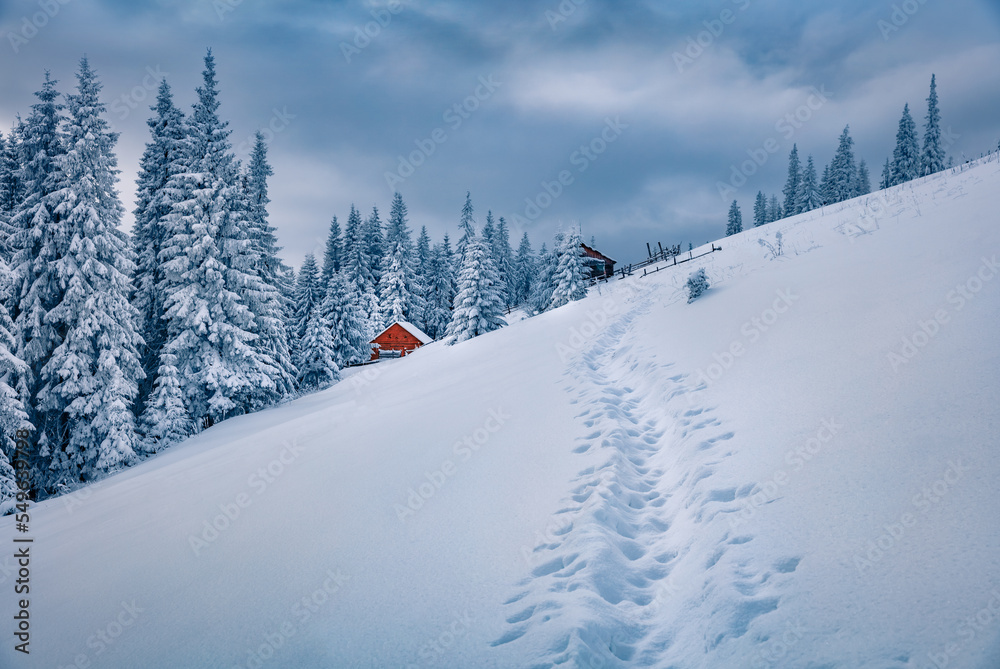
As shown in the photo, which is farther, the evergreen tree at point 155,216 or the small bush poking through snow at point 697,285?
the evergreen tree at point 155,216

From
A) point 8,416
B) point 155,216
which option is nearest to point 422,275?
point 155,216

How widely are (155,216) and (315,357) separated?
51.2 feet

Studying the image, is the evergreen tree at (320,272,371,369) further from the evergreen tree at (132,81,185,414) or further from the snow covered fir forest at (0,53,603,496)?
the evergreen tree at (132,81,185,414)

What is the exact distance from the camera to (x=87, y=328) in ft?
51.2

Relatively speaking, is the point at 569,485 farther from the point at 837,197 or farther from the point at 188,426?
the point at 837,197

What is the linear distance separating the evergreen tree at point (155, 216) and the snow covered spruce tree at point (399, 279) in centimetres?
3414

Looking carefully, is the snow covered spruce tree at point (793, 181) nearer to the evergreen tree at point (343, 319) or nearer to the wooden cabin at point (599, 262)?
the wooden cabin at point (599, 262)

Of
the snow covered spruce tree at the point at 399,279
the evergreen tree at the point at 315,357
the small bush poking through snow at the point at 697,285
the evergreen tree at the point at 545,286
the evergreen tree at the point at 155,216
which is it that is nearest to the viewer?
the small bush poking through snow at the point at 697,285

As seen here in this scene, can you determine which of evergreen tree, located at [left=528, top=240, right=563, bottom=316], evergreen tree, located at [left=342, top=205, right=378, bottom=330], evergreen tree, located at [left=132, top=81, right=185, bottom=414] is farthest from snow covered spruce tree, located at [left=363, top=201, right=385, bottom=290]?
evergreen tree, located at [left=132, top=81, right=185, bottom=414]

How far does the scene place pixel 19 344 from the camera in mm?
15188

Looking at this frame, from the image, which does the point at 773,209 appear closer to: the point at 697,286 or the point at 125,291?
the point at 697,286

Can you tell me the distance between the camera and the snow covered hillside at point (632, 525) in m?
3.15

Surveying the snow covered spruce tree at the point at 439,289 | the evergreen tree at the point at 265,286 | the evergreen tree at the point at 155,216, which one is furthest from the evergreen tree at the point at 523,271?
the evergreen tree at the point at 155,216

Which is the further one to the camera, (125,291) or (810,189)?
(810,189)
